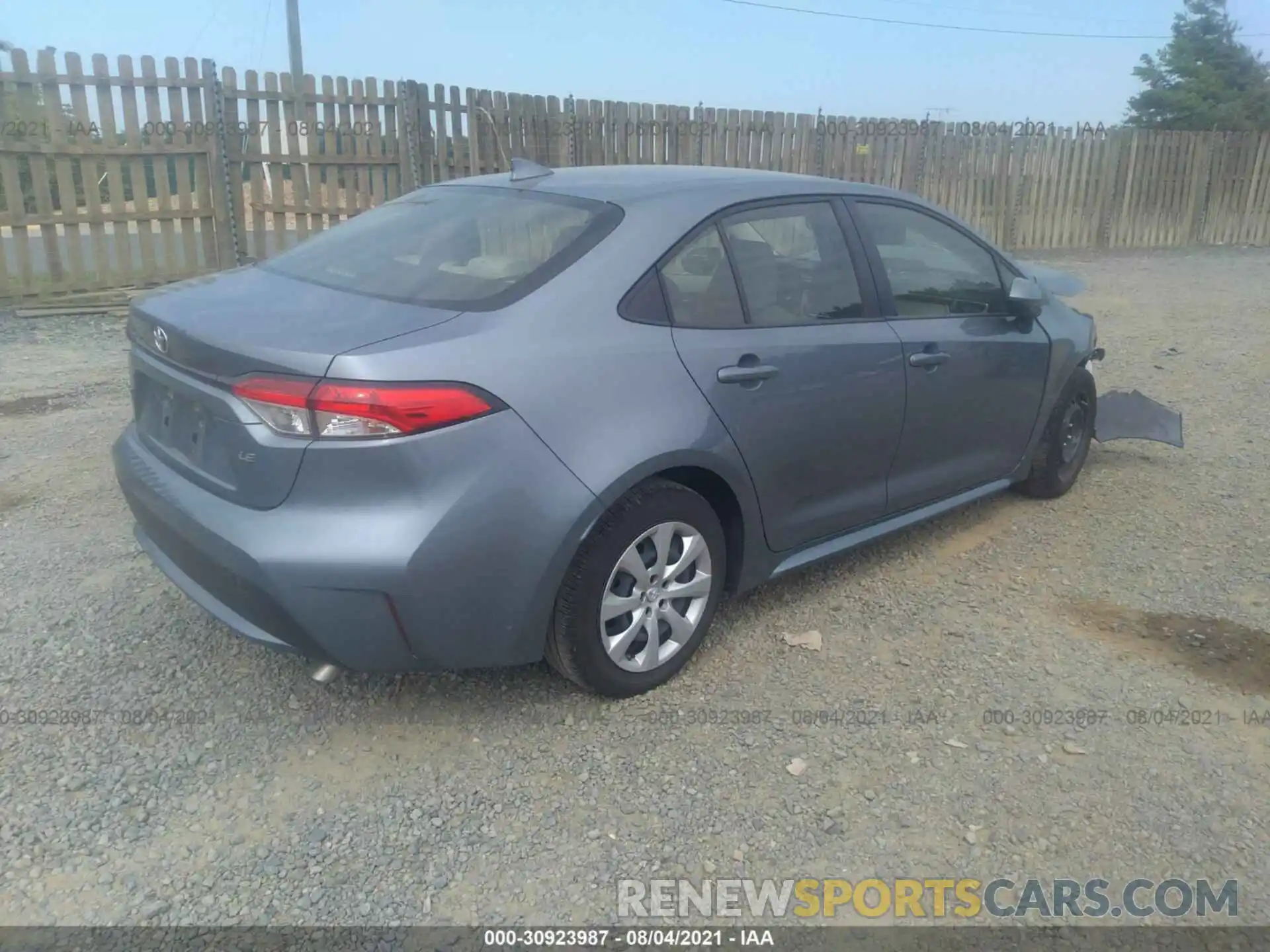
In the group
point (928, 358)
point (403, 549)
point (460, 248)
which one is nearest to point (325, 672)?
point (403, 549)

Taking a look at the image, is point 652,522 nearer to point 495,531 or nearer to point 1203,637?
point 495,531

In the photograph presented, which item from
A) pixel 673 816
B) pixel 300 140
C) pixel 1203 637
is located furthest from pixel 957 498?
pixel 300 140

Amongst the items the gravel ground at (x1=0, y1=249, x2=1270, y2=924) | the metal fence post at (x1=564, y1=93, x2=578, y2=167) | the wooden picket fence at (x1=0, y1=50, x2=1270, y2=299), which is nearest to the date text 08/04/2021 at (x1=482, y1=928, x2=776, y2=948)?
the gravel ground at (x1=0, y1=249, x2=1270, y2=924)

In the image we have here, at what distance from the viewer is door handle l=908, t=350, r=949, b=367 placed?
12.6 feet

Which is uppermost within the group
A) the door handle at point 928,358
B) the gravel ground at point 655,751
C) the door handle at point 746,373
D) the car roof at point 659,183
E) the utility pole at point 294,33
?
A: the utility pole at point 294,33

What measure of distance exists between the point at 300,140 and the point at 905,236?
7542 mm

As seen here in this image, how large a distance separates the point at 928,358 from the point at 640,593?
5.22ft

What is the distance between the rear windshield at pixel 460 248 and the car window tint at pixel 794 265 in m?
0.50

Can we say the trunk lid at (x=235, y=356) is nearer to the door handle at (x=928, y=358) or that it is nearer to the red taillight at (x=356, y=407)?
the red taillight at (x=356, y=407)

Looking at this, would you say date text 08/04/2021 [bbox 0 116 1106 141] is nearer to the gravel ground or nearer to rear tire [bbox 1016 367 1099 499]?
the gravel ground

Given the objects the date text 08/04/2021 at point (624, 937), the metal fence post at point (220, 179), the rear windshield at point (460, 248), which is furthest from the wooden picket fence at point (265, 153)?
the date text 08/04/2021 at point (624, 937)

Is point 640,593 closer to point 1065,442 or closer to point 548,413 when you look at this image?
point 548,413

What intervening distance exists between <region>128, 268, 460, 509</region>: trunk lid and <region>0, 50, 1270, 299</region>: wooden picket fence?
6.79 m

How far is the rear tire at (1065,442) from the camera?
4879 millimetres
